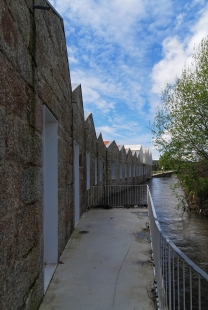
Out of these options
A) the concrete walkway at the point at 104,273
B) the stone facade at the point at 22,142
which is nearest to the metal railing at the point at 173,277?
the concrete walkway at the point at 104,273

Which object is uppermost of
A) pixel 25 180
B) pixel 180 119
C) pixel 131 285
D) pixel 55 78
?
pixel 180 119

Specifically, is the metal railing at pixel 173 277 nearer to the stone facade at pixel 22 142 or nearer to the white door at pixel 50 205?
the stone facade at pixel 22 142

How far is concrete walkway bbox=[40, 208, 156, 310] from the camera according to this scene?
109 inches

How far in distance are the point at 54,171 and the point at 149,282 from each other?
209 centimetres

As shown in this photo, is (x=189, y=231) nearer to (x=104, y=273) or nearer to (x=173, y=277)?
(x=104, y=273)

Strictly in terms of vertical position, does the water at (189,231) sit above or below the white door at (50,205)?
below

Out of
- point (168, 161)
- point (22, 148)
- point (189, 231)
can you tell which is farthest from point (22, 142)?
point (168, 161)

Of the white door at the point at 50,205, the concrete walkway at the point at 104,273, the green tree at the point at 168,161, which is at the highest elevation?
the green tree at the point at 168,161

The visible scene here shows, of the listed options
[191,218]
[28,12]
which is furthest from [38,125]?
[191,218]

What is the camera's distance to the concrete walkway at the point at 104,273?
2.77 meters

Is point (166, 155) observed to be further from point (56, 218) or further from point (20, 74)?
point (20, 74)

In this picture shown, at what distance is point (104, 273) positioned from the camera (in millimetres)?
3521

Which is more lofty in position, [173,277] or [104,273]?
[173,277]

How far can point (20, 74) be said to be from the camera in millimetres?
2156
